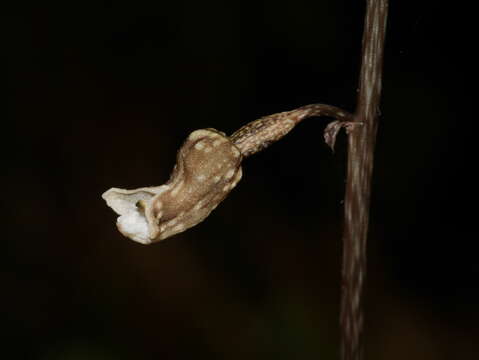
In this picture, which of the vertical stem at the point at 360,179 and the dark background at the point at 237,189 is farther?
the dark background at the point at 237,189

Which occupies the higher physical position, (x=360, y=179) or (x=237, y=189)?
(x=360, y=179)

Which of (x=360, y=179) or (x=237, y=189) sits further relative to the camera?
(x=237, y=189)

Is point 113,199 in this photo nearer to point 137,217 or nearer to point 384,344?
point 137,217

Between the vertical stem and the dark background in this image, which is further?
the dark background
